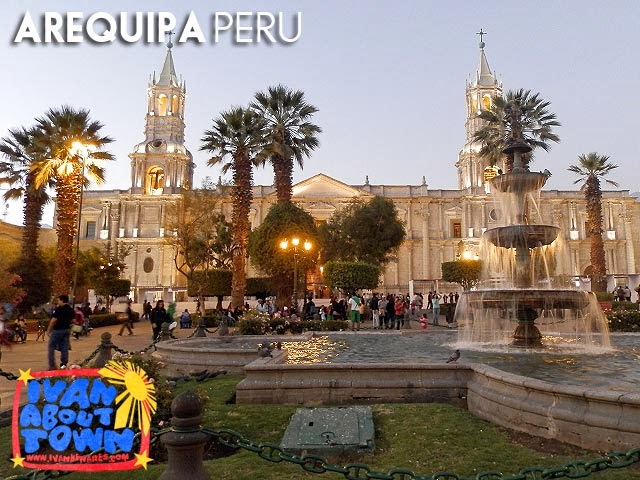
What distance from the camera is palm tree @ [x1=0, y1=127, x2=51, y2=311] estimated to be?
22.4 meters

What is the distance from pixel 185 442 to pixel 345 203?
45495mm

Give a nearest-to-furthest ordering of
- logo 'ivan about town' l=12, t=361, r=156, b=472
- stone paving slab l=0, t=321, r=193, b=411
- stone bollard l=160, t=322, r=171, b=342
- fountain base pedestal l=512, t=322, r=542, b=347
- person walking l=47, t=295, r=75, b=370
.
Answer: logo 'ivan about town' l=12, t=361, r=156, b=472 → stone paving slab l=0, t=321, r=193, b=411 → person walking l=47, t=295, r=75, b=370 → fountain base pedestal l=512, t=322, r=542, b=347 → stone bollard l=160, t=322, r=171, b=342

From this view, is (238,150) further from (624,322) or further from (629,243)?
(629,243)

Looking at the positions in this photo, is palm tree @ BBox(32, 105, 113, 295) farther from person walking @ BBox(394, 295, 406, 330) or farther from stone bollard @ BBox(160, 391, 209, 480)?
stone bollard @ BBox(160, 391, 209, 480)

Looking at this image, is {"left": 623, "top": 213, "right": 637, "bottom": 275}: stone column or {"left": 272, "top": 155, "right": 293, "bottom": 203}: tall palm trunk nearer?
{"left": 272, "top": 155, "right": 293, "bottom": 203}: tall palm trunk

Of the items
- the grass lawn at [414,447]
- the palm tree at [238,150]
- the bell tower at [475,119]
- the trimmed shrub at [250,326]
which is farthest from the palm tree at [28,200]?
the bell tower at [475,119]

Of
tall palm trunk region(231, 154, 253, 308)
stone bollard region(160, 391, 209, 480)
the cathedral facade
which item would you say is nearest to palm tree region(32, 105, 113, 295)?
tall palm trunk region(231, 154, 253, 308)

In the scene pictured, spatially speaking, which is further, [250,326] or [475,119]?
[475,119]

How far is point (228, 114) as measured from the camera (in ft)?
75.7

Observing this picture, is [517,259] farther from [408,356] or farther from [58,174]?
[58,174]

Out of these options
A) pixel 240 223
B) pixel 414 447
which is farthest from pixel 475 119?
pixel 414 447

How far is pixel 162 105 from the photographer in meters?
50.8

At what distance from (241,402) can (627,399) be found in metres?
4.10

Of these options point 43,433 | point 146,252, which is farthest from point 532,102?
point 146,252
